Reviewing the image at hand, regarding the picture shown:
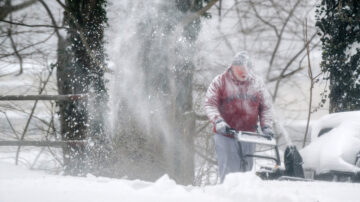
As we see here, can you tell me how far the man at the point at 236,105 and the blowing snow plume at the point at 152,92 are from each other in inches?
101

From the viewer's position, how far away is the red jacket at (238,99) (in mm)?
4641

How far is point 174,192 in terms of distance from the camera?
2.90 metres

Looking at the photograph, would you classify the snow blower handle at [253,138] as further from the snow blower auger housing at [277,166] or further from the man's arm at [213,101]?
the man's arm at [213,101]

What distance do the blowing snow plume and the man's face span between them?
2699 mm

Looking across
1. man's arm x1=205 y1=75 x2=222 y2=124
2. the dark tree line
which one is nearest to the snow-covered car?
man's arm x1=205 y1=75 x2=222 y2=124

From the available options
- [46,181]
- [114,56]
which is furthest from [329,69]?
[46,181]

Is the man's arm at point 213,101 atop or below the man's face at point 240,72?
below

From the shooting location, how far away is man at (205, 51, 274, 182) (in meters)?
4.57

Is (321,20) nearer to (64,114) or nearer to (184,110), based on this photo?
(184,110)

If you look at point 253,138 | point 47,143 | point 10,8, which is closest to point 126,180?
point 253,138

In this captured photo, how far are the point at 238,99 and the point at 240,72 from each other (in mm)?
320

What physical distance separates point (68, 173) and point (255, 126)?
405 centimetres

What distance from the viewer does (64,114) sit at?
23.9 feet

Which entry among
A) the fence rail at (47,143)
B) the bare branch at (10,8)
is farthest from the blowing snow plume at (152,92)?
the bare branch at (10,8)
